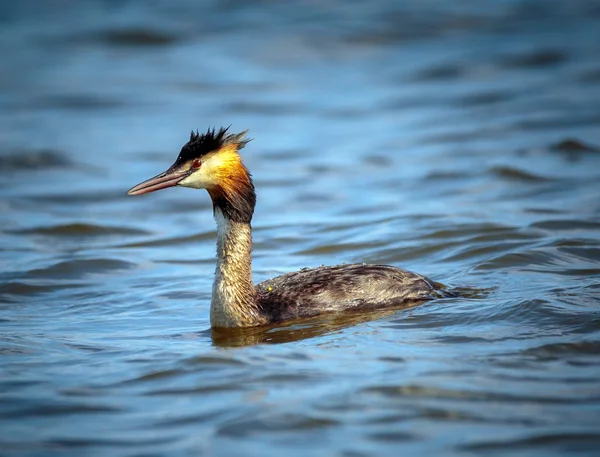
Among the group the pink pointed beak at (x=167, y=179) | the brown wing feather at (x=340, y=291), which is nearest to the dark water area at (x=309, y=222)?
the brown wing feather at (x=340, y=291)

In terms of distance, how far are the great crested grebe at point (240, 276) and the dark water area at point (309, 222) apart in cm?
20

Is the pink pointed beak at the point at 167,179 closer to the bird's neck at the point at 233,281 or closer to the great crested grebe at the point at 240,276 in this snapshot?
the great crested grebe at the point at 240,276

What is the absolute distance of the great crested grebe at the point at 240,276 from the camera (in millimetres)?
8836

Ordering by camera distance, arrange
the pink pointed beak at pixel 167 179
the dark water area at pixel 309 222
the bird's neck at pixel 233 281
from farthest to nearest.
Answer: the bird's neck at pixel 233 281 < the pink pointed beak at pixel 167 179 < the dark water area at pixel 309 222

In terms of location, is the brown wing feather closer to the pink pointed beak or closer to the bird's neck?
the bird's neck

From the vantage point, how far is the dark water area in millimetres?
6711

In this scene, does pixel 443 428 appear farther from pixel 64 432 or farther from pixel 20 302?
pixel 20 302

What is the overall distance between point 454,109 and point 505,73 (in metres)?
2.62

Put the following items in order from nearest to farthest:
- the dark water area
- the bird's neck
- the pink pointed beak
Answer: the dark water area, the pink pointed beak, the bird's neck

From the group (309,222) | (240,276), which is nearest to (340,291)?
(240,276)

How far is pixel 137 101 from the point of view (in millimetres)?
20938

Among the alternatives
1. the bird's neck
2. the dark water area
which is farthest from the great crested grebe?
the dark water area

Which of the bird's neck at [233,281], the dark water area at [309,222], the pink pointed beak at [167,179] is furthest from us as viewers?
the bird's neck at [233,281]

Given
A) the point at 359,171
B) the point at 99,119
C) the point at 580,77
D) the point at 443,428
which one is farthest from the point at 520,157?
the point at 443,428
